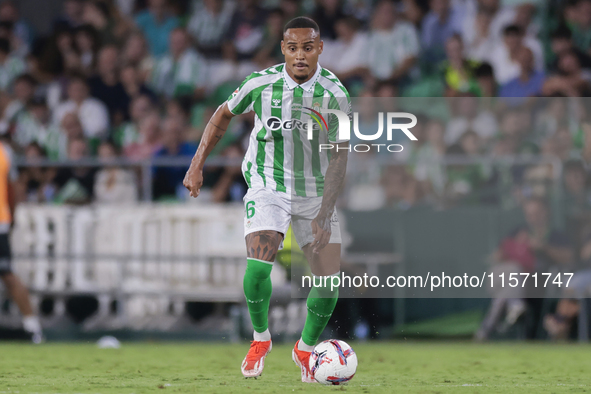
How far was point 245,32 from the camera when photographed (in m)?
13.0

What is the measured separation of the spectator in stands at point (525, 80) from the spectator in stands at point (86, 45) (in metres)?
5.89

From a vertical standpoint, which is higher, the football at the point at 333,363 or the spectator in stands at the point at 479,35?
the spectator in stands at the point at 479,35

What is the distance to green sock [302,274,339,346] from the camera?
6109 mm

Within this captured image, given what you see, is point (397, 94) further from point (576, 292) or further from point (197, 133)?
point (576, 292)

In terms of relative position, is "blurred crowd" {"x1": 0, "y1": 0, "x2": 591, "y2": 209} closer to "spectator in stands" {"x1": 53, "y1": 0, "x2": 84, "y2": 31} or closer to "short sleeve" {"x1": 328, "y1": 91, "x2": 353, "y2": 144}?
"spectator in stands" {"x1": 53, "y1": 0, "x2": 84, "y2": 31}

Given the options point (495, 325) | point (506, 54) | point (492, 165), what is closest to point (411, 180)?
point (492, 165)

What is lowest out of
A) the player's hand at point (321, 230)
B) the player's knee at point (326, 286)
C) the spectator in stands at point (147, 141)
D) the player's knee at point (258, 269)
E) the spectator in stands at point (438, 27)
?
the player's knee at point (326, 286)

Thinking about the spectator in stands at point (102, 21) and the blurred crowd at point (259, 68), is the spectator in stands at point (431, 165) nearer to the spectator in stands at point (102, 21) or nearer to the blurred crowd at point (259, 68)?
the blurred crowd at point (259, 68)

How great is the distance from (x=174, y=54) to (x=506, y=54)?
177 inches

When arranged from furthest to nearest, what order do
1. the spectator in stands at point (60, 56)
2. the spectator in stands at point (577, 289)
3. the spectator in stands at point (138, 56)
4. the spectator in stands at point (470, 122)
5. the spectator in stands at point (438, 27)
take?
the spectator in stands at point (60, 56) → the spectator in stands at point (138, 56) → the spectator in stands at point (438, 27) → the spectator in stands at point (470, 122) → the spectator in stands at point (577, 289)

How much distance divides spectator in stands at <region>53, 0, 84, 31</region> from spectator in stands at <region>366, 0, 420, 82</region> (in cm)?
459

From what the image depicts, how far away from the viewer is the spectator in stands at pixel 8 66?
529 inches

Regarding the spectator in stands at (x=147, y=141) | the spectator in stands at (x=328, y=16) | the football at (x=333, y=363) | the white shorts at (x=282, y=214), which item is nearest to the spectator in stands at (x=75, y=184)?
the spectator in stands at (x=147, y=141)

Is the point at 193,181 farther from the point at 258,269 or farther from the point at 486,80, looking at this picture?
the point at 486,80
